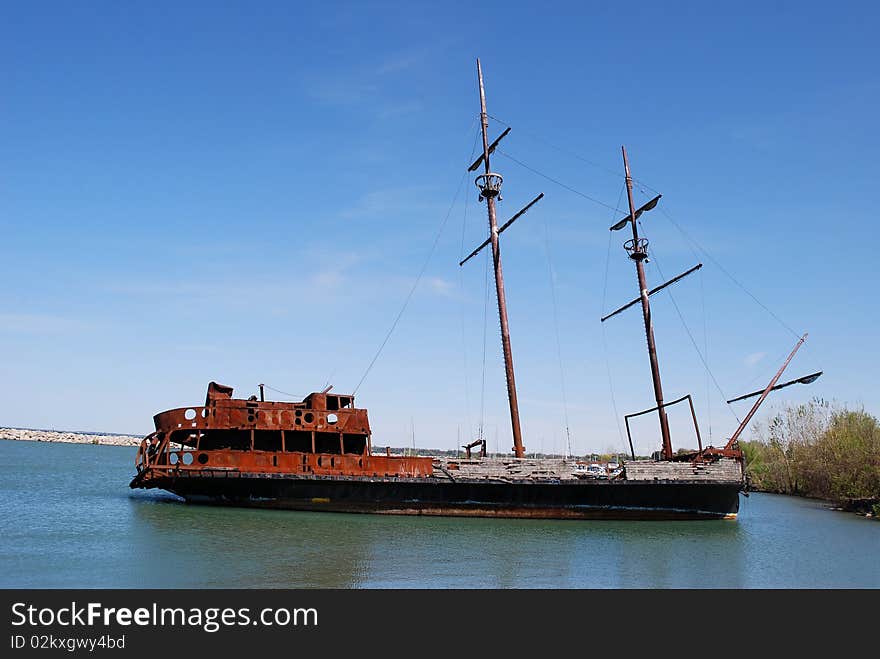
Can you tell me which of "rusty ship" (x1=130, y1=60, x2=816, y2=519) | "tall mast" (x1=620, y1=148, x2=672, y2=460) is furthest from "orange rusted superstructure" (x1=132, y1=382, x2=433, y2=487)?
"tall mast" (x1=620, y1=148, x2=672, y2=460)

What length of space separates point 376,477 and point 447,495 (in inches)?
120

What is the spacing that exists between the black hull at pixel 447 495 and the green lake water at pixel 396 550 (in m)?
0.69

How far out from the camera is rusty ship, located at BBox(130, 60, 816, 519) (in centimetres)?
2719

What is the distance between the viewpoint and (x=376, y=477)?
27406 mm

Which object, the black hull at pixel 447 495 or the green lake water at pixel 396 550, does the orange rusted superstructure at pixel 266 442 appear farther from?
the green lake water at pixel 396 550

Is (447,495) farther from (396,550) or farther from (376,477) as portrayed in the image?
(396,550)

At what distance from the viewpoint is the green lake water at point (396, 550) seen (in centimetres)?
1474

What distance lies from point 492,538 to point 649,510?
9.38 metres

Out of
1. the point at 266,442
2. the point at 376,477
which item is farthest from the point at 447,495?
the point at 266,442

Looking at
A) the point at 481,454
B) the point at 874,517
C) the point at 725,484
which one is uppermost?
the point at 481,454

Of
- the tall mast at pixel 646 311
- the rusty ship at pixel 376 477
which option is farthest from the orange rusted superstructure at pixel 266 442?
the tall mast at pixel 646 311
